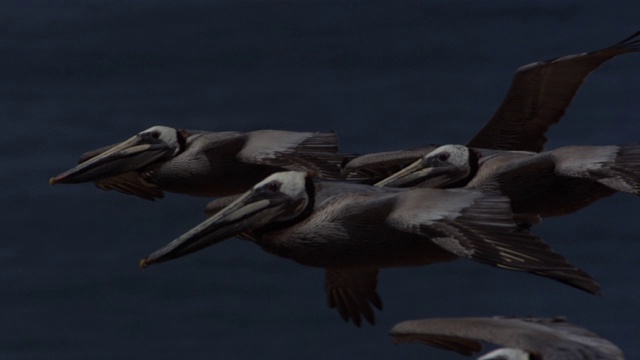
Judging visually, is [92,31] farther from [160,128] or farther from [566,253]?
[160,128]

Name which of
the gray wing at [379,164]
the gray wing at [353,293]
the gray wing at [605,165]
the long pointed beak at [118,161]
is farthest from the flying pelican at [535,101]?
the long pointed beak at [118,161]

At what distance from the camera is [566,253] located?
5191 cm

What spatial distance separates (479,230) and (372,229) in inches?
40.5

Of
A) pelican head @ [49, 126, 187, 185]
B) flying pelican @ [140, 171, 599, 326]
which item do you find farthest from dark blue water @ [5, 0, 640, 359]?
flying pelican @ [140, 171, 599, 326]

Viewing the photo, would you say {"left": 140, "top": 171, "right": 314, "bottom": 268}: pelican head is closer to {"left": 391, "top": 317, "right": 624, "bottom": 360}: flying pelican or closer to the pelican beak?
the pelican beak

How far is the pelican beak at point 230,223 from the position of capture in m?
17.2

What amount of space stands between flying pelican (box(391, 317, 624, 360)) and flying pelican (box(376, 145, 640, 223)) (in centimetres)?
184

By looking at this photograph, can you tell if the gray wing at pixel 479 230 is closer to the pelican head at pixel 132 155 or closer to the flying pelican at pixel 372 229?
the flying pelican at pixel 372 229

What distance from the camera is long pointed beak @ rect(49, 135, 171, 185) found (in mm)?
20359

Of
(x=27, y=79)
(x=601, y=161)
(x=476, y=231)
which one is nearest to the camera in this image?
(x=476, y=231)

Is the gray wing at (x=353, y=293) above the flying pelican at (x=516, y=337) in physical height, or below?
below

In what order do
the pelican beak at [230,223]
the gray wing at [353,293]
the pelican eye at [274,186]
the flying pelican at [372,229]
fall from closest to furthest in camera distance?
the flying pelican at [372,229] < the pelican beak at [230,223] < the pelican eye at [274,186] < the gray wing at [353,293]

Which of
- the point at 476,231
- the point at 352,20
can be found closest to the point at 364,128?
the point at 352,20

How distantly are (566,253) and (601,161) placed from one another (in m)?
33.9
